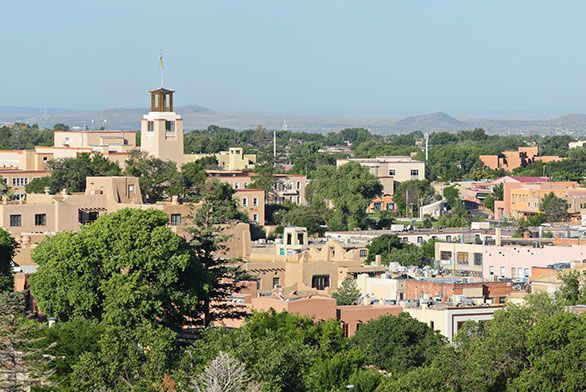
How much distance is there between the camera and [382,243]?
66625mm

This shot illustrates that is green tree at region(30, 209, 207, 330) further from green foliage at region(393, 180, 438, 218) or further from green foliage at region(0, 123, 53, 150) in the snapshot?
green foliage at region(0, 123, 53, 150)

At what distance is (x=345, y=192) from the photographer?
301 ft

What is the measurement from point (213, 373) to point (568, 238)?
40.6 meters

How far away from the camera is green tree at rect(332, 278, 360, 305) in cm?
4859

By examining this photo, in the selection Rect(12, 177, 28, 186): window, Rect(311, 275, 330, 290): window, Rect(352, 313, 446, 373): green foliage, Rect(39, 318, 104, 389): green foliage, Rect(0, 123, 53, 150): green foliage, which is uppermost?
Rect(0, 123, 53, 150): green foliage

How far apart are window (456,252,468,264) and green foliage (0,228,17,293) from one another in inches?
733

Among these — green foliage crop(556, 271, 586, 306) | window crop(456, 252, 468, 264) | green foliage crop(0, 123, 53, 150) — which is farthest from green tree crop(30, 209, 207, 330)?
green foliage crop(0, 123, 53, 150)

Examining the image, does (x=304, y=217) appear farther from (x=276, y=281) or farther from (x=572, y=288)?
(x=572, y=288)

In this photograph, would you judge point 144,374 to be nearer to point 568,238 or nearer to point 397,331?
point 397,331

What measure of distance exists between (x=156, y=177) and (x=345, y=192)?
15007 mm

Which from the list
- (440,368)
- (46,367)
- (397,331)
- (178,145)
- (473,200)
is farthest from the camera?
(473,200)

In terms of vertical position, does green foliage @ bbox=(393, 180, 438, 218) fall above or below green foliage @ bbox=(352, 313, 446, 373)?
above

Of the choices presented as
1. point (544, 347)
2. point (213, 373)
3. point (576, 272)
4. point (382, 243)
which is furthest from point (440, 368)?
point (382, 243)

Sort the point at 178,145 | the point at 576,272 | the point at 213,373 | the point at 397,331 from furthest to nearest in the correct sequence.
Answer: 1. the point at 178,145
2. the point at 576,272
3. the point at 397,331
4. the point at 213,373
